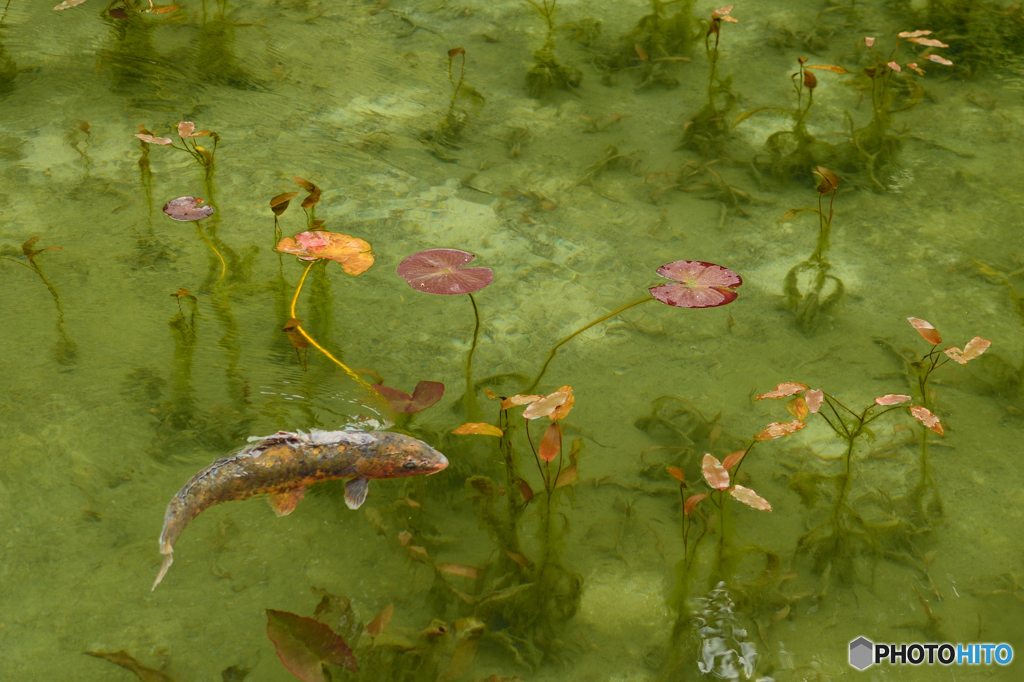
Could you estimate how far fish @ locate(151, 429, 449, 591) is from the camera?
7.22ft

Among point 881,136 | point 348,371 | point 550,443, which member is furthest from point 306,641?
point 881,136

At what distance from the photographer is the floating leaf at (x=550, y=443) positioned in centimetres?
218

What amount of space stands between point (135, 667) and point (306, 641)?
441 mm

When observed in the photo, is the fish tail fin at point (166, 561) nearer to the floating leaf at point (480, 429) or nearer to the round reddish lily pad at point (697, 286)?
the floating leaf at point (480, 429)

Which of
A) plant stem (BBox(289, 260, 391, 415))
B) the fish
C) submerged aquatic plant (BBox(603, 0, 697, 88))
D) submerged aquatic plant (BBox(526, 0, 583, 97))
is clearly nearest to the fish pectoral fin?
the fish

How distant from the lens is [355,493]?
2.30 m

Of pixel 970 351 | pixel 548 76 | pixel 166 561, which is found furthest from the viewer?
pixel 548 76

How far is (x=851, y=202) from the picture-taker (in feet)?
12.3

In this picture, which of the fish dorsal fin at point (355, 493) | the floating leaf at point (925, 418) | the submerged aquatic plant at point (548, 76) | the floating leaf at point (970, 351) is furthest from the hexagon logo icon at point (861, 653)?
the submerged aquatic plant at point (548, 76)

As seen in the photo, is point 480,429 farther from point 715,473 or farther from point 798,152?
point 798,152

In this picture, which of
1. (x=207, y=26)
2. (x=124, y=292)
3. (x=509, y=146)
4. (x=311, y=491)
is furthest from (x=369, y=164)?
(x=311, y=491)

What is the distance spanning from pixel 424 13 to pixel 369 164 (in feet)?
5.47

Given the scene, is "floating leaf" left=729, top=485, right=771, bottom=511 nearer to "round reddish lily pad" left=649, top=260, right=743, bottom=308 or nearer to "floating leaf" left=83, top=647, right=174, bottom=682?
"round reddish lily pad" left=649, top=260, right=743, bottom=308

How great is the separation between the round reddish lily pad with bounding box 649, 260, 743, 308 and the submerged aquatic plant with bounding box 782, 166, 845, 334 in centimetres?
72
